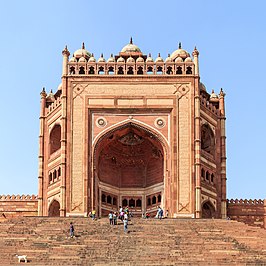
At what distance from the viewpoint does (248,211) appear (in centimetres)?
5716

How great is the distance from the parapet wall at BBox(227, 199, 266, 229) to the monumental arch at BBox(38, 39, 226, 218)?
107 centimetres

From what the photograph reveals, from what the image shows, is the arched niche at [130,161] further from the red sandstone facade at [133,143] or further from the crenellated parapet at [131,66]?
the crenellated parapet at [131,66]

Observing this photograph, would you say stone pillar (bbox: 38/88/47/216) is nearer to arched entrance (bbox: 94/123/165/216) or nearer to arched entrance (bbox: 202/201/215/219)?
arched entrance (bbox: 94/123/165/216)

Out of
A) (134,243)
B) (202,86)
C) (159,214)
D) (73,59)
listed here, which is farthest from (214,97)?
(134,243)

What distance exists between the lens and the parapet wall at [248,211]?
56.9m

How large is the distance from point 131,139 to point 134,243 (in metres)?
18.4

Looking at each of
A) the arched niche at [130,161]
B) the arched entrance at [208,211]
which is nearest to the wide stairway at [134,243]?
the arched entrance at [208,211]

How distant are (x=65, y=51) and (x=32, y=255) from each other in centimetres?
2148

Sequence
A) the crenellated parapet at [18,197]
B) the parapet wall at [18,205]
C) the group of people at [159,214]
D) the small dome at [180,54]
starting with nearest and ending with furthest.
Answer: the group of people at [159,214], the parapet wall at [18,205], the crenellated parapet at [18,197], the small dome at [180,54]

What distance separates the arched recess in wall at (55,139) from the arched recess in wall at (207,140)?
9625 mm

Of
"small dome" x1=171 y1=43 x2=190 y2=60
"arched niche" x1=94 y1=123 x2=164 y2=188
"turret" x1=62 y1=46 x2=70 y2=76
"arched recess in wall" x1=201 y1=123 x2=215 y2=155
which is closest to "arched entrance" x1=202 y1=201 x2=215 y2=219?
"arched niche" x1=94 y1=123 x2=164 y2=188

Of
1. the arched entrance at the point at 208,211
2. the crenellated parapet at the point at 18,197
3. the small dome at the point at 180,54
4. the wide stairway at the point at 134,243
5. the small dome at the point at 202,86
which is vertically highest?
the small dome at the point at 180,54

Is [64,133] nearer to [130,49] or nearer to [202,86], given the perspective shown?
[130,49]

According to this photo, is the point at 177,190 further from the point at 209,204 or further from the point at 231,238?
the point at 231,238
